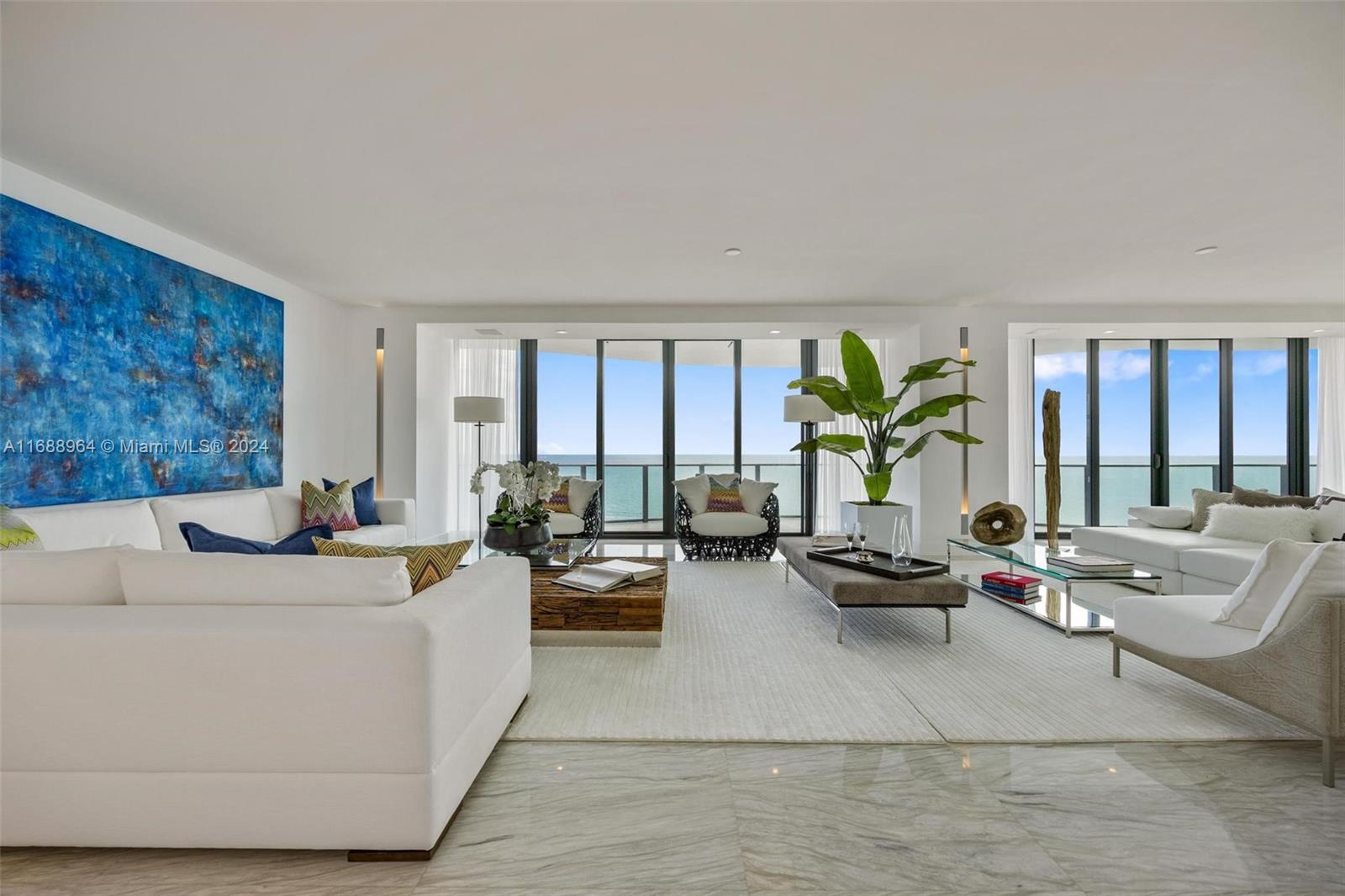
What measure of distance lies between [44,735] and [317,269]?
437cm

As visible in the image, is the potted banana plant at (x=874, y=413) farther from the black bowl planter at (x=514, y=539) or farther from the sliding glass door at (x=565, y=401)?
the sliding glass door at (x=565, y=401)

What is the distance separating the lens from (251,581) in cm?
175

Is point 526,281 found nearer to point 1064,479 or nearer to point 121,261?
point 121,261

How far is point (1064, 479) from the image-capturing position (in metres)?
8.02

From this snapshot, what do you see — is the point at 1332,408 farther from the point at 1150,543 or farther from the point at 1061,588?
the point at 1061,588

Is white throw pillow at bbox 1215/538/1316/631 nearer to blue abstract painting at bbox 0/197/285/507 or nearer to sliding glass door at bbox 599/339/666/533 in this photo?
blue abstract painting at bbox 0/197/285/507

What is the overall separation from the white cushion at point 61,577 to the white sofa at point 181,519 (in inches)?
41.8

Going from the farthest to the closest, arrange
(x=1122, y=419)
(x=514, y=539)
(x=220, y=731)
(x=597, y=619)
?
1. (x=1122, y=419)
2. (x=514, y=539)
3. (x=597, y=619)
4. (x=220, y=731)

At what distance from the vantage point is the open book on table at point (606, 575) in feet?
11.5

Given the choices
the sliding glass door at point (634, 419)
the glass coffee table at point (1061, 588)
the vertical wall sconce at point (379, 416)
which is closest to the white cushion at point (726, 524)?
the glass coffee table at point (1061, 588)

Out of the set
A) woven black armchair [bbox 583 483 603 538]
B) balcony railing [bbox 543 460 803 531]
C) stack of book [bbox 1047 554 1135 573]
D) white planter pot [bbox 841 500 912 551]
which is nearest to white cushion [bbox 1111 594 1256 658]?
stack of book [bbox 1047 554 1135 573]

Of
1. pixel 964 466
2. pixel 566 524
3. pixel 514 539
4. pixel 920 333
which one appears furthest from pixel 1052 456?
pixel 566 524

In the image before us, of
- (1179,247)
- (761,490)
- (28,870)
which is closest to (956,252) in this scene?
(1179,247)

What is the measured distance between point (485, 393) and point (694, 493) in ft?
10.8
